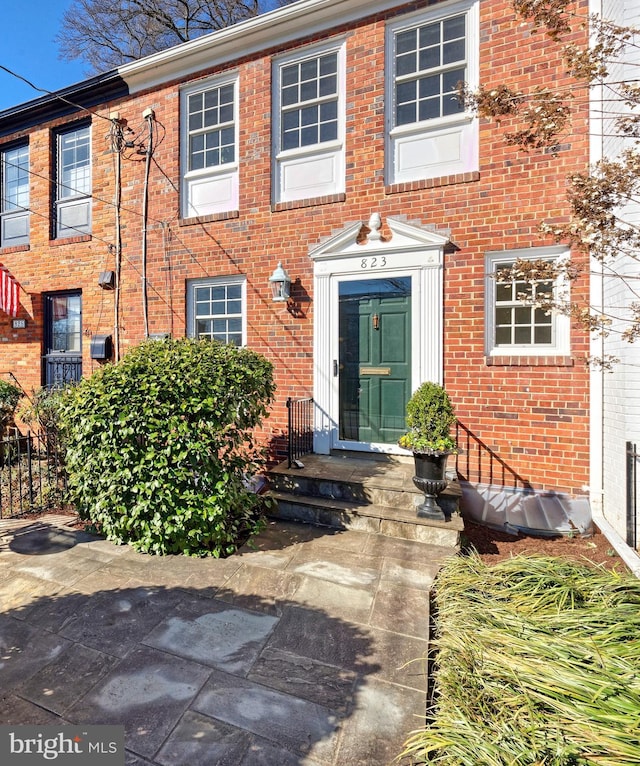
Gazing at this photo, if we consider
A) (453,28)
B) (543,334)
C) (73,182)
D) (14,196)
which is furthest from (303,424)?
(14,196)

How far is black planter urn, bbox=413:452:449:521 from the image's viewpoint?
385 cm

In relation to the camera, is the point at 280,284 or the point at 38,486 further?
the point at 280,284

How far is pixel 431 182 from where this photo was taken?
16.7 feet

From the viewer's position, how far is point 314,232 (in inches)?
225

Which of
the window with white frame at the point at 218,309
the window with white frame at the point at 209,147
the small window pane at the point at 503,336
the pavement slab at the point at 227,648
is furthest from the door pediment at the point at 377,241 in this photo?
the pavement slab at the point at 227,648

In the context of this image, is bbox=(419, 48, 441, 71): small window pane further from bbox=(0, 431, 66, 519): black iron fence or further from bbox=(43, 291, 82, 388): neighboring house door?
bbox=(43, 291, 82, 388): neighboring house door

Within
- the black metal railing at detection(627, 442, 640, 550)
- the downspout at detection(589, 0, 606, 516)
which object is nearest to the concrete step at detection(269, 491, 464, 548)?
Result: the black metal railing at detection(627, 442, 640, 550)

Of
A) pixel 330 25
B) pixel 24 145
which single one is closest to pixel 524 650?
pixel 330 25

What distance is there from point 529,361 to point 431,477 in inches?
80.1

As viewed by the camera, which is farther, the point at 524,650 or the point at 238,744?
the point at 524,650

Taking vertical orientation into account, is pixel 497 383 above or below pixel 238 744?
above

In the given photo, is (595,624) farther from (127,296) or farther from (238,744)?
(127,296)

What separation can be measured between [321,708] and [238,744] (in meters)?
0.44

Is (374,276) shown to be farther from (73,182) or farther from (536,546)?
(73,182)
